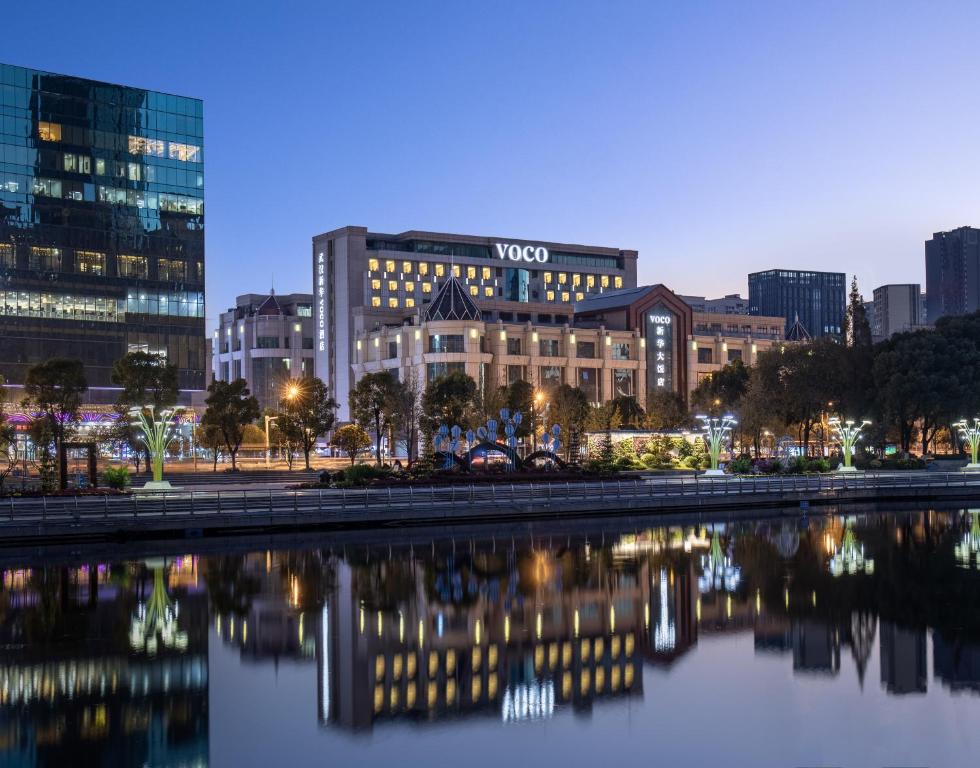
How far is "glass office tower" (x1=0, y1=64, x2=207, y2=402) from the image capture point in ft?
352

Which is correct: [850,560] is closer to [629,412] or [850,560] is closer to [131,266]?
[629,412]

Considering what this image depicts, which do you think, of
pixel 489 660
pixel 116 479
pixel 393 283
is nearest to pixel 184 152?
pixel 116 479

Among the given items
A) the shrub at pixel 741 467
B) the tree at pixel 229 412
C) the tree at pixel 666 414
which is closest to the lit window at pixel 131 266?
the tree at pixel 229 412

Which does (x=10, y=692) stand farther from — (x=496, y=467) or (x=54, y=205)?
(x=54, y=205)

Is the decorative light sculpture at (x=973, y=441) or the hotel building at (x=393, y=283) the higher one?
the hotel building at (x=393, y=283)

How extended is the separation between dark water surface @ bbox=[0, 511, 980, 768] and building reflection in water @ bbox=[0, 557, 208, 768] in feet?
0.26

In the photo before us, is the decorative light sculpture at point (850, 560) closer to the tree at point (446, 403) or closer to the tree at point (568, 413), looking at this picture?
the tree at point (446, 403)

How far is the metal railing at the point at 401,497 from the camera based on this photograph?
50.6 meters

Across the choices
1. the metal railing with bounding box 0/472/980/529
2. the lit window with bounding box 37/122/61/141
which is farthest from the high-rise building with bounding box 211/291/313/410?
the metal railing with bounding box 0/472/980/529

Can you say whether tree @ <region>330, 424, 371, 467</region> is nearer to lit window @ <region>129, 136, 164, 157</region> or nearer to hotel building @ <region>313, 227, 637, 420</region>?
lit window @ <region>129, 136, 164, 157</region>

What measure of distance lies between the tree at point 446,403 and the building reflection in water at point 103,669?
57397 mm

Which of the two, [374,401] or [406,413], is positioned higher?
[374,401]

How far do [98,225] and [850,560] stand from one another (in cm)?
8935

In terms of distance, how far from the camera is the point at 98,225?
11194 cm
